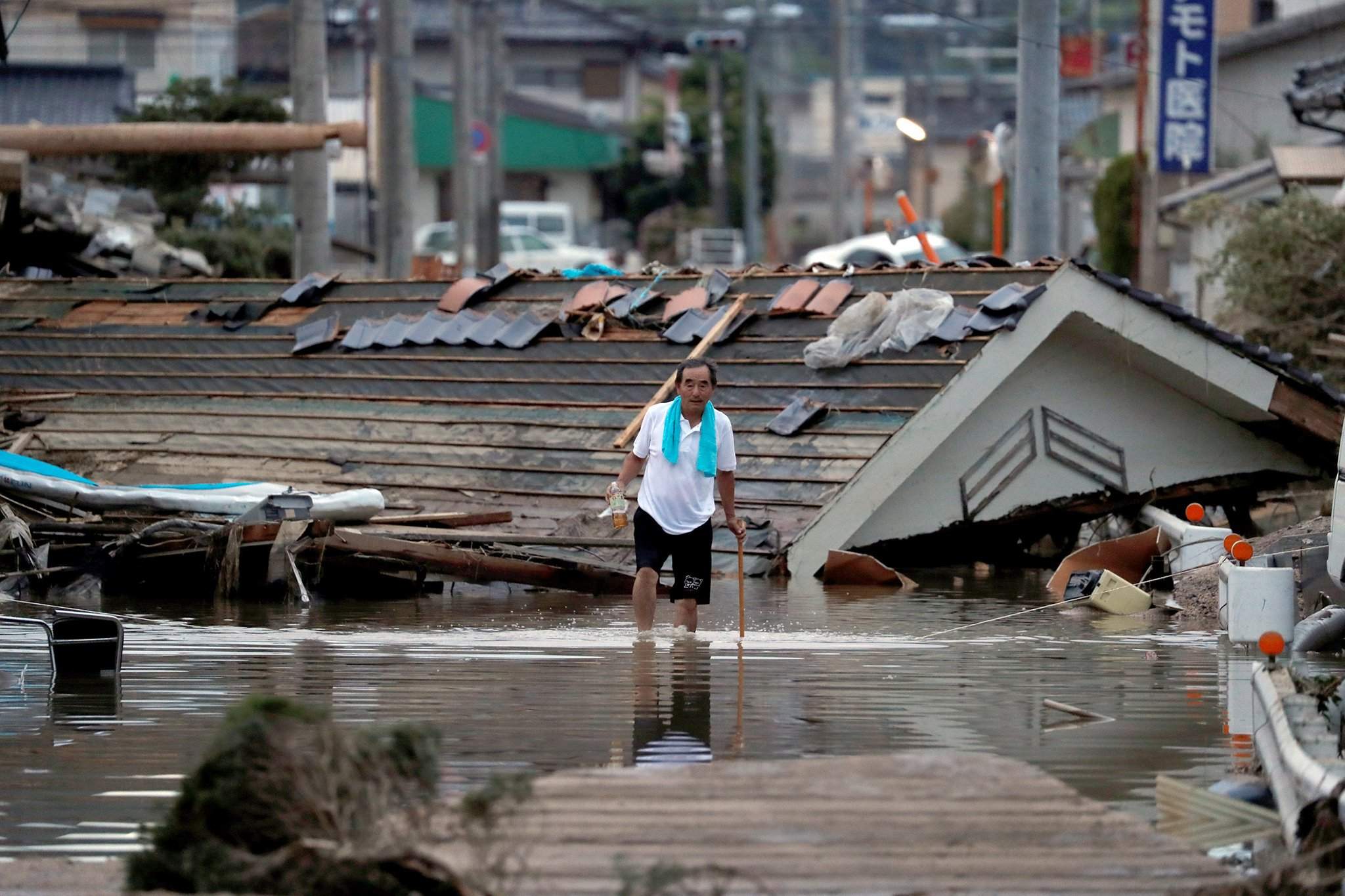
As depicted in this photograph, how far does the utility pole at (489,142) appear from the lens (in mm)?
43219

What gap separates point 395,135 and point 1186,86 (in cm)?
1119

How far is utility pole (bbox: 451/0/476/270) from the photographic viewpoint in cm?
3843

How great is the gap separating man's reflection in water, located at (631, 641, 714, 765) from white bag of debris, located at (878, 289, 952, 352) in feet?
15.4

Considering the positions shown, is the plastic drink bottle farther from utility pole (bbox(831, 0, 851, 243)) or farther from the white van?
the white van

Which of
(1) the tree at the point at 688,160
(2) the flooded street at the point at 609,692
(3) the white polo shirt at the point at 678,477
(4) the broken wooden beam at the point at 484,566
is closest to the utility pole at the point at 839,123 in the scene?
(1) the tree at the point at 688,160

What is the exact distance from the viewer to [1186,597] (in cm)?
1238

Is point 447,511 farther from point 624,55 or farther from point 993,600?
point 624,55

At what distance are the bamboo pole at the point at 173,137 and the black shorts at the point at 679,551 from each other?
37.4ft

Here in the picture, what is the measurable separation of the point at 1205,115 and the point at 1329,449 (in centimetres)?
1396

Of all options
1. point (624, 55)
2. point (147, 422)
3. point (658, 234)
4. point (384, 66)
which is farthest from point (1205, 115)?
point (624, 55)

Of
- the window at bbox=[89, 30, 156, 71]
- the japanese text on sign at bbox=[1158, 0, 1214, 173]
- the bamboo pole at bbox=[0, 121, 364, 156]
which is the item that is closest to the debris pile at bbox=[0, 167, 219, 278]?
the bamboo pole at bbox=[0, 121, 364, 156]

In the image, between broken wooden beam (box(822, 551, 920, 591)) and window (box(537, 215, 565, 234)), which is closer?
broken wooden beam (box(822, 551, 920, 591))

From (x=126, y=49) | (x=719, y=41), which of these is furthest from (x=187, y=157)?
(x=126, y=49)

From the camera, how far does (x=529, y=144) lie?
62.8 meters
